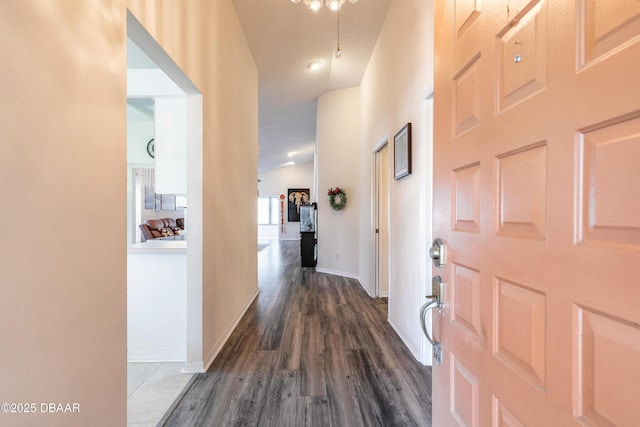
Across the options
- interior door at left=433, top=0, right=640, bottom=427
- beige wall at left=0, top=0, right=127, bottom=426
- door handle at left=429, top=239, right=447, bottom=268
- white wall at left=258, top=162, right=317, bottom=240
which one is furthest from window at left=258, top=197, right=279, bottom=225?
interior door at left=433, top=0, right=640, bottom=427

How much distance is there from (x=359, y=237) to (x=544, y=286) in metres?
4.51

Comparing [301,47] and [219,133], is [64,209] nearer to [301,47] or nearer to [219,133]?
[219,133]

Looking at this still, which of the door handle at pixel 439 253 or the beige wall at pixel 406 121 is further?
the beige wall at pixel 406 121

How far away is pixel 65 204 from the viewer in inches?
37.0

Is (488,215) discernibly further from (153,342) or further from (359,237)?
(359,237)

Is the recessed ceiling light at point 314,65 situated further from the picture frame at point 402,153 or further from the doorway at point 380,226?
the picture frame at point 402,153

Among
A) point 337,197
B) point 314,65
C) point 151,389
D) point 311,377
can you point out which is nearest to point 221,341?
point 151,389

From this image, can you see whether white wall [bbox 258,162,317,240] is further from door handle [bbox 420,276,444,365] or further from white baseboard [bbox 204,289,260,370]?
door handle [bbox 420,276,444,365]

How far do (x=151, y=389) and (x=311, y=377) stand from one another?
110 centimetres

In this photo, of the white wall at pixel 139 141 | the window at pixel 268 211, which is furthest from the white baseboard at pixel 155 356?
the window at pixel 268 211

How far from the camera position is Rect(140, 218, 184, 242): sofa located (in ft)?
20.5

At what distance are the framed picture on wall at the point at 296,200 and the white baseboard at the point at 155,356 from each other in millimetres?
10339

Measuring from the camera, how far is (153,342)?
89.6 inches

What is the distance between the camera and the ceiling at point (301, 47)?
10.0 feet
